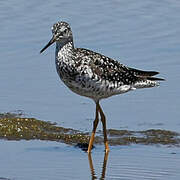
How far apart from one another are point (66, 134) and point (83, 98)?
6.18 feet

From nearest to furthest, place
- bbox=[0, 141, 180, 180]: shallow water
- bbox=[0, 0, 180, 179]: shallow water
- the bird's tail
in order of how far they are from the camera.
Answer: bbox=[0, 141, 180, 180]: shallow water < bbox=[0, 0, 180, 179]: shallow water < the bird's tail

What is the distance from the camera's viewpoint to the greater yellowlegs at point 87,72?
12383mm

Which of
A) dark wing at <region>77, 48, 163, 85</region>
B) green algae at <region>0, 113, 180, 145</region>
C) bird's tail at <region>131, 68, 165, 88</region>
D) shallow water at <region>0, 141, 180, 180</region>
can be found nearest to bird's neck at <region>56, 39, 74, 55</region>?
dark wing at <region>77, 48, 163, 85</region>

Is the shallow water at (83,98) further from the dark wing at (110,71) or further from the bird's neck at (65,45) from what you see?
the bird's neck at (65,45)

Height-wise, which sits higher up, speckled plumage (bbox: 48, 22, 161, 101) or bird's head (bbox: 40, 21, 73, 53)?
bird's head (bbox: 40, 21, 73, 53)

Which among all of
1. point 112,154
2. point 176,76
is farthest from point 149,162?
point 176,76

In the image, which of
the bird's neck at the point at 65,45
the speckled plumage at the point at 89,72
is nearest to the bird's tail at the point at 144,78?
the speckled plumage at the point at 89,72

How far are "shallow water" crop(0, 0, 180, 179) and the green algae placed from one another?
0.23m

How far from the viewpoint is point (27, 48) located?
661 inches

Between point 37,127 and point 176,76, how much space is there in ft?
11.4

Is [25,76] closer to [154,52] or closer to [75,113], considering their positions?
[75,113]

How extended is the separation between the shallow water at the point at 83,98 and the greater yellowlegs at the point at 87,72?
0.75 meters

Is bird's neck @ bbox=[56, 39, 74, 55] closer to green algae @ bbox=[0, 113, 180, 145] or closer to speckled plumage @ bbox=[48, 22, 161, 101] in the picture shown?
speckled plumage @ bbox=[48, 22, 161, 101]

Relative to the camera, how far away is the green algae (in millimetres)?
12688
